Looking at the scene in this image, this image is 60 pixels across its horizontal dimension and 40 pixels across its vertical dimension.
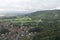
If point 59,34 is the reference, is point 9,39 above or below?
below

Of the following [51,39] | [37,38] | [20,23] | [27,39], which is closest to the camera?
[51,39]

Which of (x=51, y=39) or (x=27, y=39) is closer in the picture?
(x=51, y=39)

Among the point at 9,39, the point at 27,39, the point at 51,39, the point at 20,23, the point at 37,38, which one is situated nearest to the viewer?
the point at 51,39

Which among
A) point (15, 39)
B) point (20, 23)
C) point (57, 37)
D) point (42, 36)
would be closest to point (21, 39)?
point (15, 39)

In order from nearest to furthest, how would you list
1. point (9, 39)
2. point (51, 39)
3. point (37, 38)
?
point (51, 39) → point (37, 38) → point (9, 39)

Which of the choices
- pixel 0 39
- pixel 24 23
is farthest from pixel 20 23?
pixel 0 39

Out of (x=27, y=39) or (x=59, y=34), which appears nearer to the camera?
(x=59, y=34)

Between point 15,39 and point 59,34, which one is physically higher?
point 59,34

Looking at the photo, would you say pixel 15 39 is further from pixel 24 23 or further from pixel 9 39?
pixel 24 23

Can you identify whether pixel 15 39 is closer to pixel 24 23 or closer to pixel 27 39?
pixel 27 39
